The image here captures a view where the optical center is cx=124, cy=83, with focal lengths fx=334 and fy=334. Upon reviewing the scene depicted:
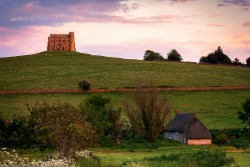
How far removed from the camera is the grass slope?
72625mm

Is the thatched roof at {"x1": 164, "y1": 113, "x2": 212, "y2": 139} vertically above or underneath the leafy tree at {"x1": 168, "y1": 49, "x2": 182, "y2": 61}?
underneath

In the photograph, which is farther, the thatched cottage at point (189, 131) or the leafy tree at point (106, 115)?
the thatched cottage at point (189, 131)

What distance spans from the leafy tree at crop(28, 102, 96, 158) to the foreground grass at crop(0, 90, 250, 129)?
2676cm

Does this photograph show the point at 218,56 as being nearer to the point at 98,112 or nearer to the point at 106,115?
the point at 106,115

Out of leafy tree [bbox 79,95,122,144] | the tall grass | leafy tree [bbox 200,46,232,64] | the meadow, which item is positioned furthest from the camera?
leafy tree [bbox 200,46,232,64]

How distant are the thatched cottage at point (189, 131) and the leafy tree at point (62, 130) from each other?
23124 mm

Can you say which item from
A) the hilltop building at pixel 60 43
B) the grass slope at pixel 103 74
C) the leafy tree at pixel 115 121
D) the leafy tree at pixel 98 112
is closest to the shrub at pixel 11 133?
the leafy tree at pixel 98 112

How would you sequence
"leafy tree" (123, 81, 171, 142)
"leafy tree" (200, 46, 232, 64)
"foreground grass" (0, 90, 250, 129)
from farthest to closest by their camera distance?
"leafy tree" (200, 46, 232, 64), "foreground grass" (0, 90, 250, 129), "leafy tree" (123, 81, 171, 142)

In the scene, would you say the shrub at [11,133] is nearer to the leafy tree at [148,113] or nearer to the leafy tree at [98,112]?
the leafy tree at [98,112]

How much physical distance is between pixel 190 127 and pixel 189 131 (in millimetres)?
612

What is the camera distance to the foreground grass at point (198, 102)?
5048 cm

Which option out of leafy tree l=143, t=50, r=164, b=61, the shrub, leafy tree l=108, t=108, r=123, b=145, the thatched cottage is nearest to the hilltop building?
leafy tree l=143, t=50, r=164, b=61

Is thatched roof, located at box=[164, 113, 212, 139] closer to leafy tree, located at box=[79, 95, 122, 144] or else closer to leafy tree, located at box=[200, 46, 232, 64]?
leafy tree, located at box=[79, 95, 122, 144]

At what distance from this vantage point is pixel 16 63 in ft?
324
